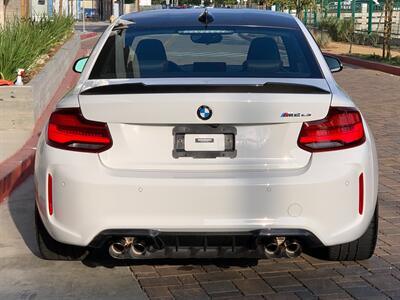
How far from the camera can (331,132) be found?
4.00m

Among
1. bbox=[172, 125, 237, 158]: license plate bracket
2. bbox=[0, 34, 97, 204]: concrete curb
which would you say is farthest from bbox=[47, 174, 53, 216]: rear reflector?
bbox=[0, 34, 97, 204]: concrete curb

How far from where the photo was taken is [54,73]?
1361cm

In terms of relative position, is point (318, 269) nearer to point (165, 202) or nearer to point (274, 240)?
point (274, 240)

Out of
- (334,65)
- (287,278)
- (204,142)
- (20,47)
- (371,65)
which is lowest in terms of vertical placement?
(371,65)

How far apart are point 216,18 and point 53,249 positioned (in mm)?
2061

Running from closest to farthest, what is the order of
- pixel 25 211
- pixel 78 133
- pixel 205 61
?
pixel 78 133 → pixel 205 61 → pixel 25 211

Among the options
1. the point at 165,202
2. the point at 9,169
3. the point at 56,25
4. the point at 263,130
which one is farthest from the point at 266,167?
the point at 56,25

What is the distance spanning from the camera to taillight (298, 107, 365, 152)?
397cm

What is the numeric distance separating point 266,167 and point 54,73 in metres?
10.3

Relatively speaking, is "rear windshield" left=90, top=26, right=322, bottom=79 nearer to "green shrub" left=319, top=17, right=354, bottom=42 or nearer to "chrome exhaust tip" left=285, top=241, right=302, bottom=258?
"chrome exhaust tip" left=285, top=241, right=302, bottom=258

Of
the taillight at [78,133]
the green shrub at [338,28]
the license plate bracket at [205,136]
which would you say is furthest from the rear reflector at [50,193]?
the green shrub at [338,28]

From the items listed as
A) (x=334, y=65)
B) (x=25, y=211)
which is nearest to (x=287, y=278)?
(x=334, y=65)

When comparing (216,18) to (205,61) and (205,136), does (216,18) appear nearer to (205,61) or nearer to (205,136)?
(205,61)

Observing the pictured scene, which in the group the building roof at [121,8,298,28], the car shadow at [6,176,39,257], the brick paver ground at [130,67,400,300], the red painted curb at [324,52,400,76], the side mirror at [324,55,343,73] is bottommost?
the red painted curb at [324,52,400,76]
